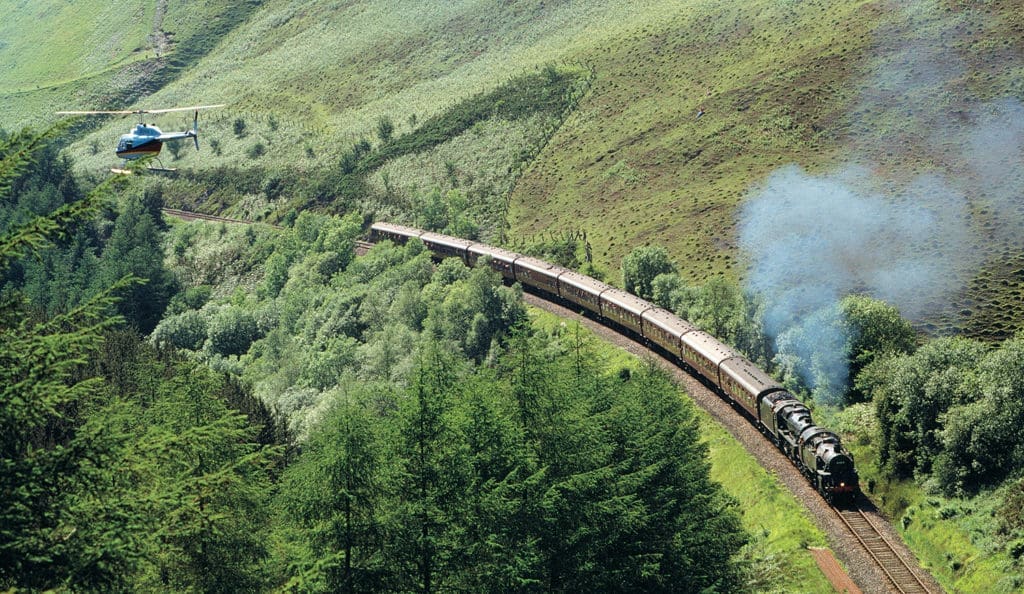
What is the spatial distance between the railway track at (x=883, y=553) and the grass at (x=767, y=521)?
1702 mm

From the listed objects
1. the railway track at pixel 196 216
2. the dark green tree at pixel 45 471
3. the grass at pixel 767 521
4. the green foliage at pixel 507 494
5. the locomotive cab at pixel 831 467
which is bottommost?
the grass at pixel 767 521

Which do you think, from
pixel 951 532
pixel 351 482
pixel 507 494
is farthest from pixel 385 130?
pixel 351 482

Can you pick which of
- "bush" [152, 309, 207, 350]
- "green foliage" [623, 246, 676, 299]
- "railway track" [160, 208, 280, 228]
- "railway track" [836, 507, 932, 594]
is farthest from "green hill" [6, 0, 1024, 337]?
"bush" [152, 309, 207, 350]

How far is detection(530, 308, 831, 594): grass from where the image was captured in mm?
38312

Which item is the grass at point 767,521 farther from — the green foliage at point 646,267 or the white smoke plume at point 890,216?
the green foliage at point 646,267

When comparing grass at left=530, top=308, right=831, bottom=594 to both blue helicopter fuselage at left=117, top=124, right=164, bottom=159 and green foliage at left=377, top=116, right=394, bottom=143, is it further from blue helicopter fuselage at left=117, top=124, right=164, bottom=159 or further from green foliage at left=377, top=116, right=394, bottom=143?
green foliage at left=377, top=116, right=394, bottom=143

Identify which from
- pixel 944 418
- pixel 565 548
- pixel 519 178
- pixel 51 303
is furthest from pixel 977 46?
pixel 51 303

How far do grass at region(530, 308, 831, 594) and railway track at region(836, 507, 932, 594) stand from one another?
5.58ft

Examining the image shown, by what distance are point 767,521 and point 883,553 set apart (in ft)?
18.7

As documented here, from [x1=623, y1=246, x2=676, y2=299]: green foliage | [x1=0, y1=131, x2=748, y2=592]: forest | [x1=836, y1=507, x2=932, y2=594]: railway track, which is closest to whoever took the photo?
[x1=0, y1=131, x2=748, y2=592]: forest

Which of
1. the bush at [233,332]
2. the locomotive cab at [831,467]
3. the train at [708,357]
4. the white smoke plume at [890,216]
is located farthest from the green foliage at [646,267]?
the bush at [233,332]

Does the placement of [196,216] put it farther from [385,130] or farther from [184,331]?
[184,331]

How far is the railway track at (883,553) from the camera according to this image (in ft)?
121

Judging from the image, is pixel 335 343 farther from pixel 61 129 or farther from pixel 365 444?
pixel 61 129
